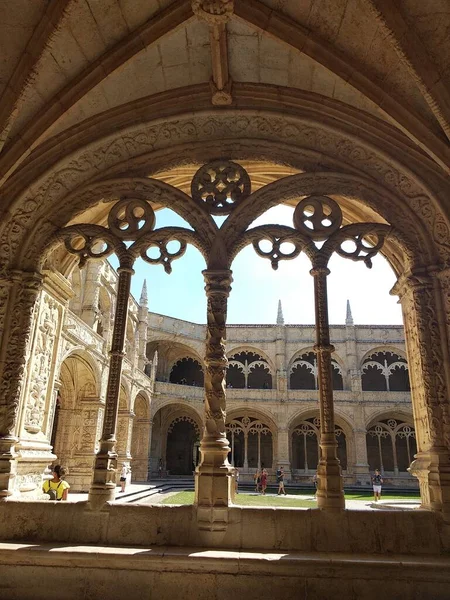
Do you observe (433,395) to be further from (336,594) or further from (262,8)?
(262,8)

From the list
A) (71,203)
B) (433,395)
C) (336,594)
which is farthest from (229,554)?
(71,203)

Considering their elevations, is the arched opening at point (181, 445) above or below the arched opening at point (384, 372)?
below

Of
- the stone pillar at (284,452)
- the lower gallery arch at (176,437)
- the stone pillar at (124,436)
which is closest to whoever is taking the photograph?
the stone pillar at (124,436)

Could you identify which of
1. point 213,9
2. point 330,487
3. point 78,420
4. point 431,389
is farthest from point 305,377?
point 213,9

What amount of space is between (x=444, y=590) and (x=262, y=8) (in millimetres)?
4980

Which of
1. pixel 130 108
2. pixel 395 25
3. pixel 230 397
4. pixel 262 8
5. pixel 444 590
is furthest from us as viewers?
pixel 230 397

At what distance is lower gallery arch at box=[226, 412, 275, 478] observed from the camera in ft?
72.4

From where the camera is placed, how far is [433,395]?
436 centimetres

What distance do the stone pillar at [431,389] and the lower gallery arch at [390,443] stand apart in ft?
59.2

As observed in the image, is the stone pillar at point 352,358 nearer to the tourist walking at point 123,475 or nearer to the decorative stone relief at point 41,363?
A: the tourist walking at point 123,475

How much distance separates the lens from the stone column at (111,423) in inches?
163

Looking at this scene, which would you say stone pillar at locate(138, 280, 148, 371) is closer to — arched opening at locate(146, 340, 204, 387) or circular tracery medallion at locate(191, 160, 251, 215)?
arched opening at locate(146, 340, 204, 387)

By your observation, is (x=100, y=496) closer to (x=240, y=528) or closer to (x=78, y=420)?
(x=240, y=528)

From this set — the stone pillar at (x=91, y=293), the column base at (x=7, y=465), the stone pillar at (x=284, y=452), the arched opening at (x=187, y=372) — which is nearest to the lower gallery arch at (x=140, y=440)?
the arched opening at (x=187, y=372)
